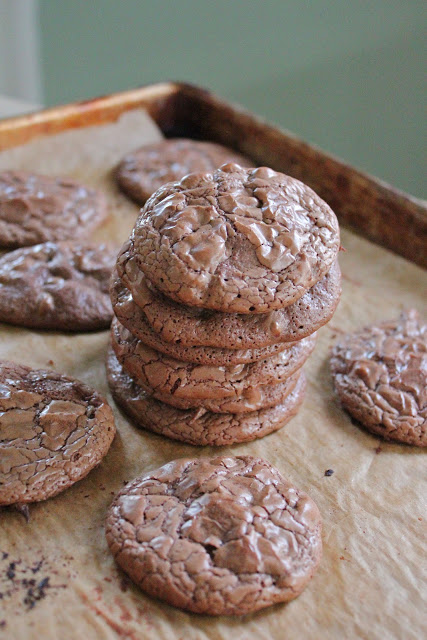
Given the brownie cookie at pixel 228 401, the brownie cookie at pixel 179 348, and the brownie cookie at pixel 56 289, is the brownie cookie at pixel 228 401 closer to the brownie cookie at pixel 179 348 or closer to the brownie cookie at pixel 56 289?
the brownie cookie at pixel 179 348

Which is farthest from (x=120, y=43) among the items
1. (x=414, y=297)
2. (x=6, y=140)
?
(x=414, y=297)

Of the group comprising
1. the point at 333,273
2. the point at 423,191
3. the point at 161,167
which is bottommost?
the point at 423,191

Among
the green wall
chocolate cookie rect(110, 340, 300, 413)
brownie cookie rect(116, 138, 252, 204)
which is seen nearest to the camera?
chocolate cookie rect(110, 340, 300, 413)

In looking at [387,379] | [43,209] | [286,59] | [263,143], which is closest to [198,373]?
[387,379]

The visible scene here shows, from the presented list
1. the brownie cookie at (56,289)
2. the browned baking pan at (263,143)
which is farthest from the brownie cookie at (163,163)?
the brownie cookie at (56,289)

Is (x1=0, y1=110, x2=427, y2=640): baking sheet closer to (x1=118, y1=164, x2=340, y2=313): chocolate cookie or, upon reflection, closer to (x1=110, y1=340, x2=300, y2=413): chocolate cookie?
(x1=110, y1=340, x2=300, y2=413): chocolate cookie

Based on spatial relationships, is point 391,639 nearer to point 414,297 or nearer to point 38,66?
point 414,297

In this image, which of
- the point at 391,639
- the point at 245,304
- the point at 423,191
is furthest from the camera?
the point at 423,191

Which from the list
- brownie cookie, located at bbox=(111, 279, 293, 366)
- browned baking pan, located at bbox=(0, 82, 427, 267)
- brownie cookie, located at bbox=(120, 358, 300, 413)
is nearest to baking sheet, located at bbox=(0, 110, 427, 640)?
brownie cookie, located at bbox=(120, 358, 300, 413)
